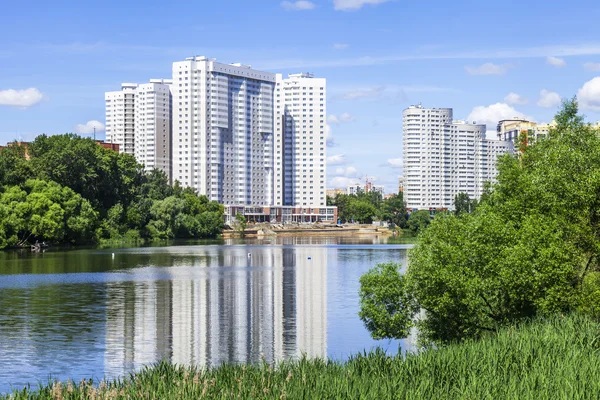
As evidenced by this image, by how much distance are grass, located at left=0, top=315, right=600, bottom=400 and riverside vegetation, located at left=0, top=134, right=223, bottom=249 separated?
92203 millimetres

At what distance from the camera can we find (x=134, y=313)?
50.6m

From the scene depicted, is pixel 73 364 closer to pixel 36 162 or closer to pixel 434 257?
pixel 434 257

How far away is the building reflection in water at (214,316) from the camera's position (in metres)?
37.8

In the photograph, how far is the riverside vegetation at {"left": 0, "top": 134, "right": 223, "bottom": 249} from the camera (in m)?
109

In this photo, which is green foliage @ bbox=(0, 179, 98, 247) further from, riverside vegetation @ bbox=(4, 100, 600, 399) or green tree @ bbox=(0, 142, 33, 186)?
riverside vegetation @ bbox=(4, 100, 600, 399)

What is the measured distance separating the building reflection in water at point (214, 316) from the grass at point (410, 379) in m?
10.1

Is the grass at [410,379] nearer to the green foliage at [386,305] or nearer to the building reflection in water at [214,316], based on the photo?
the building reflection in water at [214,316]

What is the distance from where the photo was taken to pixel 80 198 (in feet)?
396

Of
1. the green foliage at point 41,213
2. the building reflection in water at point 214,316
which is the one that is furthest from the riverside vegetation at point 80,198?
the building reflection in water at point 214,316

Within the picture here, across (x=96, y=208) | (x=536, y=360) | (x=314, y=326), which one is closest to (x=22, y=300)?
(x=314, y=326)

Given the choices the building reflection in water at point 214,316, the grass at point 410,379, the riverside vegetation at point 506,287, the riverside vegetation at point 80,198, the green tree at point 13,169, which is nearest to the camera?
the grass at point 410,379

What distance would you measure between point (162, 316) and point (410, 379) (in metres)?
32.0

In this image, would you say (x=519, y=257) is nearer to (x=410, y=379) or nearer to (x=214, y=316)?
(x=410, y=379)

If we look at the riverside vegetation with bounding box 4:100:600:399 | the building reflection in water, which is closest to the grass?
the riverside vegetation with bounding box 4:100:600:399
